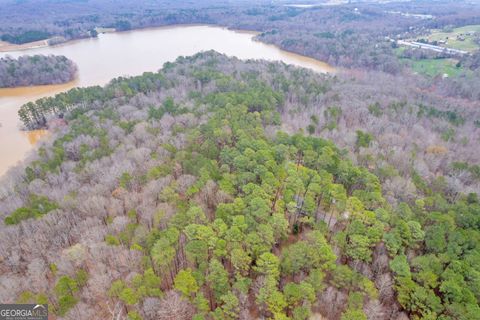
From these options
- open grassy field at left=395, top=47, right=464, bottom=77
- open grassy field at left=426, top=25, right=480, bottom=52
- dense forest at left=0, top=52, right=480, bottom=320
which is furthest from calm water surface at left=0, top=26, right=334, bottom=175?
open grassy field at left=426, top=25, right=480, bottom=52

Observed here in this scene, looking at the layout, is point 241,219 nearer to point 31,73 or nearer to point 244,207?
point 244,207

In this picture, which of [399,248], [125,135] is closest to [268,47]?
[125,135]

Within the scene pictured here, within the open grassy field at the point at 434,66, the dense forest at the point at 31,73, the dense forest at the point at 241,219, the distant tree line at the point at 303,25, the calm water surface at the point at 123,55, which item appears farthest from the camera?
the distant tree line at the point at 303,25

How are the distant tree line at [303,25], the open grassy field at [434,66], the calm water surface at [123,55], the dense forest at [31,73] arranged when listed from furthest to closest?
the distant tree line at [303,25] → the open grassy field at [434,66] → the dense forest at [31,73] → the calm water surface at [123,55]

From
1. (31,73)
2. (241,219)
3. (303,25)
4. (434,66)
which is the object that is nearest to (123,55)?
(31,73)

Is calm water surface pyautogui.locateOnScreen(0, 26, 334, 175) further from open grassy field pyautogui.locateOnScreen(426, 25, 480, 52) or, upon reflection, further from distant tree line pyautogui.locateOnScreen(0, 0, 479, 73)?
open grassy field pyautogui.locateOnScreen(426, 25, 480, 52)

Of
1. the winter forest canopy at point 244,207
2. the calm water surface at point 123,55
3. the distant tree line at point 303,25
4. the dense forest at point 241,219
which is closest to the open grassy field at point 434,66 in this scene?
the distant tree line at point 303,25

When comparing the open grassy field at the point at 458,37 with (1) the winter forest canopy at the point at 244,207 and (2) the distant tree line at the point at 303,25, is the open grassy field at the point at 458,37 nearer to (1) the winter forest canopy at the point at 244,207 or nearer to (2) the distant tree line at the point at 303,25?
(2) the distant tree line at the point at 303,25
